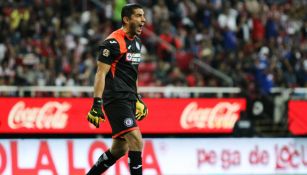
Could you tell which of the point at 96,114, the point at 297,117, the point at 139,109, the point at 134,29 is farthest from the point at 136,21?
the point at 297,117

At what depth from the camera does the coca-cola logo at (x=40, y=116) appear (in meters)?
17.1

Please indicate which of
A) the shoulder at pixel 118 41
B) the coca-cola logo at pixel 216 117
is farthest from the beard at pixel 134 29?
the coca-cola logo at pixel 216 117

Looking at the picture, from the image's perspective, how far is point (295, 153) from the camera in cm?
1585

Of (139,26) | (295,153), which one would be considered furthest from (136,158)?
(295,153)

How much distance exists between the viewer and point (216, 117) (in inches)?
754

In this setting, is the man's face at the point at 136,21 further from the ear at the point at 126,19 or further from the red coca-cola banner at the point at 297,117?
the red coca-cola banner at the point at 297,117

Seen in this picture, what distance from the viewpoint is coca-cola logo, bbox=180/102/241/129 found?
62.3 feet

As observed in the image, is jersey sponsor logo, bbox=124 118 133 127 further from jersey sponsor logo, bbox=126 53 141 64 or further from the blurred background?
the blurred background

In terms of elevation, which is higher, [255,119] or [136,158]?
[136,158]

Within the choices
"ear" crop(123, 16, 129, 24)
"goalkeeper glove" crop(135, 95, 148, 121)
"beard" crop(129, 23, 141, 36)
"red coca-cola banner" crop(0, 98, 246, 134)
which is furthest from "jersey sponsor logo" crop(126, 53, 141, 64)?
"red coca-cola banner" crop(0, 98, 246, 134)

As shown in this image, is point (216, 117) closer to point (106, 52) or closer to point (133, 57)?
point (133, 57)

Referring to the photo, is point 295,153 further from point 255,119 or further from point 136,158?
point 136,158

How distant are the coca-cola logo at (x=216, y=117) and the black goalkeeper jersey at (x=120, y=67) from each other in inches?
369

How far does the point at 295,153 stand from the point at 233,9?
8.39 meters
